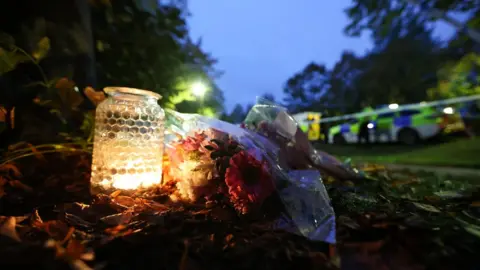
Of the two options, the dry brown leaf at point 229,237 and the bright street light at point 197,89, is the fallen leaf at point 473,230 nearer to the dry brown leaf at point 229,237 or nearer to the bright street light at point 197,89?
the dry brown leaf at point 229,237

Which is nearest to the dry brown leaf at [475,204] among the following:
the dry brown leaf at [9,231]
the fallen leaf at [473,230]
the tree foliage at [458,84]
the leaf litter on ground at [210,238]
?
the leaf litter on ground at [210,238]

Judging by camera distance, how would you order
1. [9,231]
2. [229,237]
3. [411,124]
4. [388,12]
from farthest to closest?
[411,124]
[388,12]
[229,237]
[9,231]

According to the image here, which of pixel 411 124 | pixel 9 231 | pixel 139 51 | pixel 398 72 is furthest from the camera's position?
pixel 398 72

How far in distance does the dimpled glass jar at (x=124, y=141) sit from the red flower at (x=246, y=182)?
291 mm

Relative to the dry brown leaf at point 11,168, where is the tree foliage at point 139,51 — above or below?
above

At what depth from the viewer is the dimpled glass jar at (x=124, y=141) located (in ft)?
2.40

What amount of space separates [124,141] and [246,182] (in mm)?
362

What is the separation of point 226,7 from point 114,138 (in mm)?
61411

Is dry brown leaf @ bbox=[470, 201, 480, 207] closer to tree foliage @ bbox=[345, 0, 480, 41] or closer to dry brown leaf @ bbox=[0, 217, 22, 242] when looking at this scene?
dry brown leaf @ bbox=[0, 217, 22, 242]

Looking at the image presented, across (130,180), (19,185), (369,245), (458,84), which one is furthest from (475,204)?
(458,84)

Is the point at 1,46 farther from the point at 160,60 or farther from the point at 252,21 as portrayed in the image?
the point at 252,21

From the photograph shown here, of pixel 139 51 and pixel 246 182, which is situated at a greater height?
pixel 139 51

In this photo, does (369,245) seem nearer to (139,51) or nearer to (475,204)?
(475,204)

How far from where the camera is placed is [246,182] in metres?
0.59
